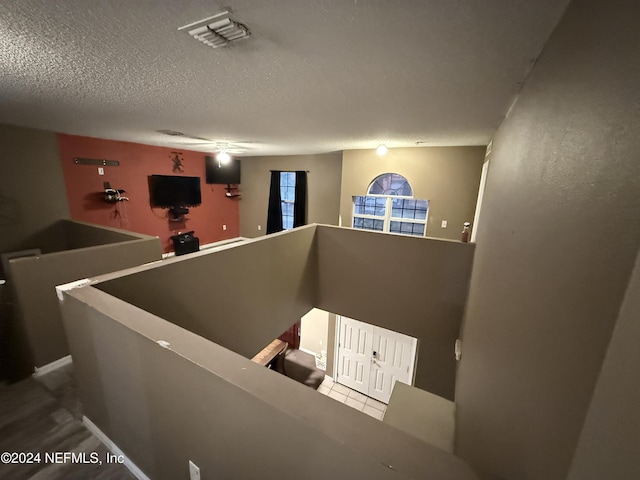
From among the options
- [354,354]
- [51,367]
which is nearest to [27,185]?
[51,367]

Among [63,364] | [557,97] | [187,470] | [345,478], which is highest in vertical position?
[557,97]

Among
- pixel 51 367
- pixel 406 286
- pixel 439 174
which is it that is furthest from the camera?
pixel 439 174

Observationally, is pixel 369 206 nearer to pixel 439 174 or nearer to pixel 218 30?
pixel 439 174

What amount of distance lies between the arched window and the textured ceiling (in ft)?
6.80

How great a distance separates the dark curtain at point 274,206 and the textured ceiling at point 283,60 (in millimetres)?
3924

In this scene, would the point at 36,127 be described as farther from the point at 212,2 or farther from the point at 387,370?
the point at 387,370

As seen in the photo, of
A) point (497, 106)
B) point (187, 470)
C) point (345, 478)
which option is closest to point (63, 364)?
point (187, 470)

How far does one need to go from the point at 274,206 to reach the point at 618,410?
21.2ft

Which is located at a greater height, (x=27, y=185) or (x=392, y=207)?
(x=27, y=185)

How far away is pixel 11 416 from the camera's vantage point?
187 centimetres

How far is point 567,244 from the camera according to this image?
0.58 metres

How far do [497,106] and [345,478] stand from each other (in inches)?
95.0

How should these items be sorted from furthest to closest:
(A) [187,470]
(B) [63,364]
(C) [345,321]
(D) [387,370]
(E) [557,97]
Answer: (C) [345,321]
(D) [387,370]
(B) [63,364]
(A) [187,470]
(E) [557,97]

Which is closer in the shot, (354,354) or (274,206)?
(354,354)
